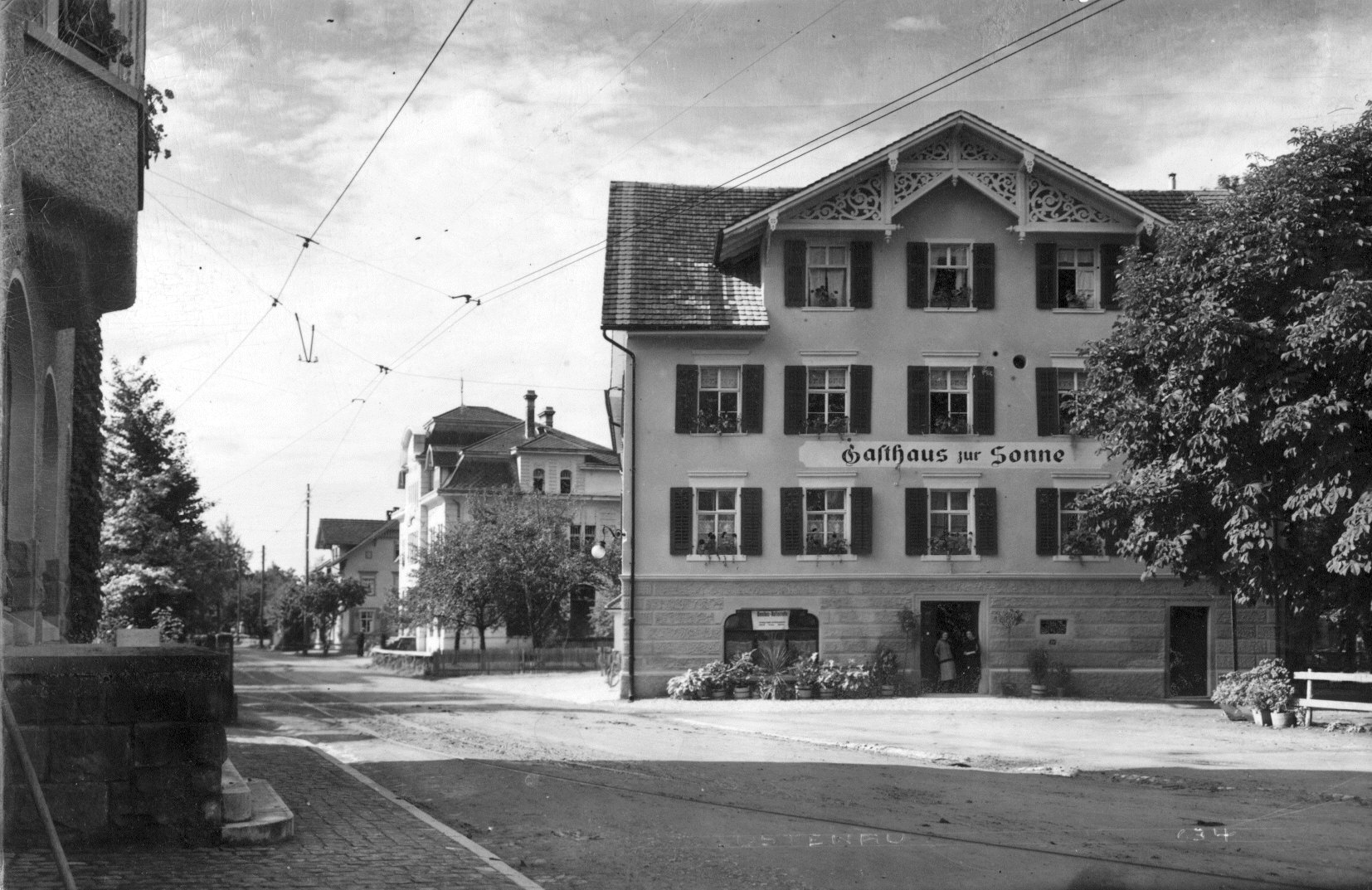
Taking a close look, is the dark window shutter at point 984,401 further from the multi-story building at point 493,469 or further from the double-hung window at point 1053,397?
the multi-story building at point 493,469

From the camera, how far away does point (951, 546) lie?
97.0 ft

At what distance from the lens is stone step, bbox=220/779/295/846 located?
332 inches

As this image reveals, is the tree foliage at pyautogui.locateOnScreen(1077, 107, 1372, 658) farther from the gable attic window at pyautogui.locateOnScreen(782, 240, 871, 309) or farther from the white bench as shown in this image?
the gable attic window at pyautogui.locateOnScreen(782, 240, 871, 309)

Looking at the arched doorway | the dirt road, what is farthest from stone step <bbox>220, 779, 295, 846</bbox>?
the arched doorway

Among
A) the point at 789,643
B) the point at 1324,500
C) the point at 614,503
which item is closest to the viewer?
the point at 1324,500

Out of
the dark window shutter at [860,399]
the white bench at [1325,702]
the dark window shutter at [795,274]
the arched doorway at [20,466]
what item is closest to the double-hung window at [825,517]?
the dark window shutter at [860,399]

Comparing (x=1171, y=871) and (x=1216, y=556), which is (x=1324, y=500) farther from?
(x=1171, y=871)

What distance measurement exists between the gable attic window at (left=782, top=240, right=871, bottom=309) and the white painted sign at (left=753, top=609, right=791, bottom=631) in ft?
21.7

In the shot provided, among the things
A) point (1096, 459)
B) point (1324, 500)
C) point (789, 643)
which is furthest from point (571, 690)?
point (1324, 500)

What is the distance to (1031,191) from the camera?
29.8 meters

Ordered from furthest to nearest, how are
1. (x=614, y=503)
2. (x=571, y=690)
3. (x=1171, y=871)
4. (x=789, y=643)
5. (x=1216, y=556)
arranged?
1. (x=614, y=503)
2. (x=571, y=690)
3. (x=789, y=643)
4. (x=1216, y=556)
5. (x=1171, y=871)

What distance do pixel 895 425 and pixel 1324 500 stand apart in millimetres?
11396

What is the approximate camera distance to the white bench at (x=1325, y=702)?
2053cm

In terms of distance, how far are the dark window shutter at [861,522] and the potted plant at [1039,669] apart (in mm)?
4129
